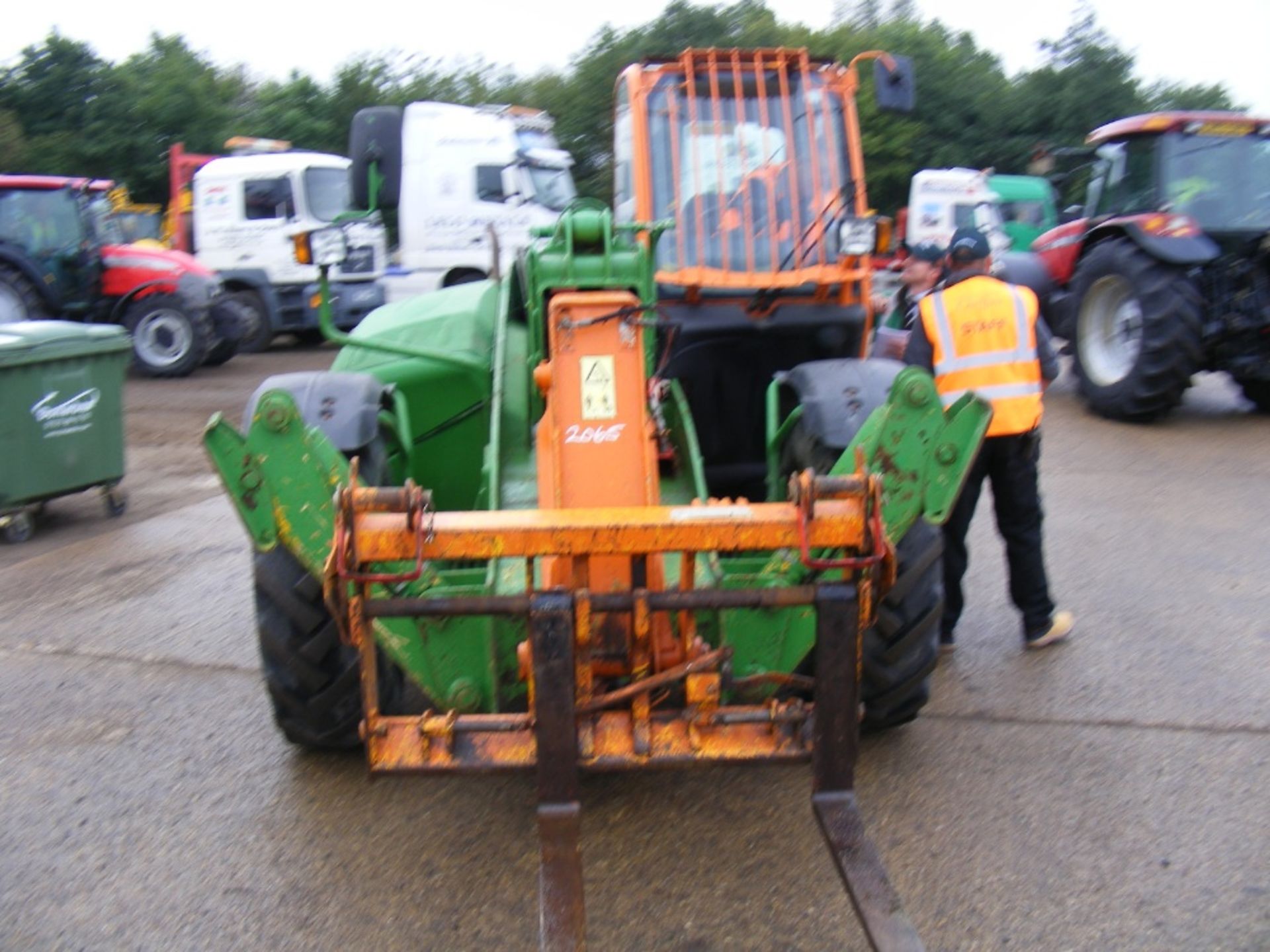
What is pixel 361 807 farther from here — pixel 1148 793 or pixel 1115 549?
pixel 1115 549

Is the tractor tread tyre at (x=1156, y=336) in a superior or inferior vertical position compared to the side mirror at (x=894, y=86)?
inferior

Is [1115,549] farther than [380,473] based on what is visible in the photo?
Yes

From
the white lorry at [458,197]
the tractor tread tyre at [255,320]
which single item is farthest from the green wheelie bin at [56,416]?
the tractor tread tyre at [255,320]

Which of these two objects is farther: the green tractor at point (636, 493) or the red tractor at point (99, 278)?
the red tractor at point (99, 278)

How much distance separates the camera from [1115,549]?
21.1 feet

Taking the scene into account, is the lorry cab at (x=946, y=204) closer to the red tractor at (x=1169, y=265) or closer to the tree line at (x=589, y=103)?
the tree line at (x=589, y=103)

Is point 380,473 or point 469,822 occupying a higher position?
point 380,473

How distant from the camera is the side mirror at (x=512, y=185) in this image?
14.4 metres

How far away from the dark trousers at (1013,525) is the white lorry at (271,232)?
462 inches

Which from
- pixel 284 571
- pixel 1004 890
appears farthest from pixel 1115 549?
pixel 284 571

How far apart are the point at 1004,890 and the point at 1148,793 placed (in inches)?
30.2

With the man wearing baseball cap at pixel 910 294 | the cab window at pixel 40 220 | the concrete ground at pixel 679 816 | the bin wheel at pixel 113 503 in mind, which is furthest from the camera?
the cab window at pixel 40 220

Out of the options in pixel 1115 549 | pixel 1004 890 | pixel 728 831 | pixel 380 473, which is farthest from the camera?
pixel 1115 549

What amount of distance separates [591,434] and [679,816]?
3.71 feet
